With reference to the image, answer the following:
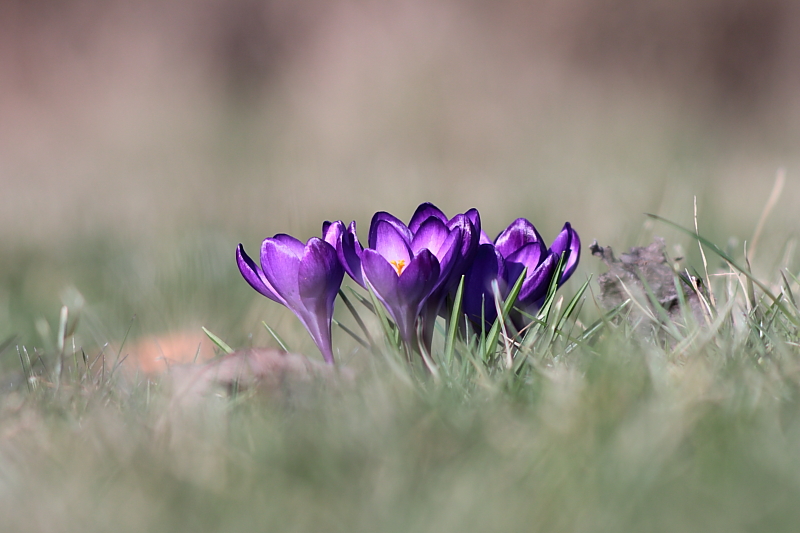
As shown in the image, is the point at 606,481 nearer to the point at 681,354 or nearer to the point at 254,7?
the point at 681,354

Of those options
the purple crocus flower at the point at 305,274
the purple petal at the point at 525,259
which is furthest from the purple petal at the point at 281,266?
the purple petal at the point at 525,259

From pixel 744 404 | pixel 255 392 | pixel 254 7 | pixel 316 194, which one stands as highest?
pixel 254 7

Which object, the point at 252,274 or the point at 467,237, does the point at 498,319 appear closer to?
the point at 467,237

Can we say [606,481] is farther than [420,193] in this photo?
No

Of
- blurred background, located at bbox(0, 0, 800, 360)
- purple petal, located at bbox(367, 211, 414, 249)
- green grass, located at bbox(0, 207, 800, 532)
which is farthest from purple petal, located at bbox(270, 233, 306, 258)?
blurred background, located at bbox(0, 0, 800, 360)

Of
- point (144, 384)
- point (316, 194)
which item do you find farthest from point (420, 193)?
point (144, 384)

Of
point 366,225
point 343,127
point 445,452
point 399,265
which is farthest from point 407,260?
point 343,127
